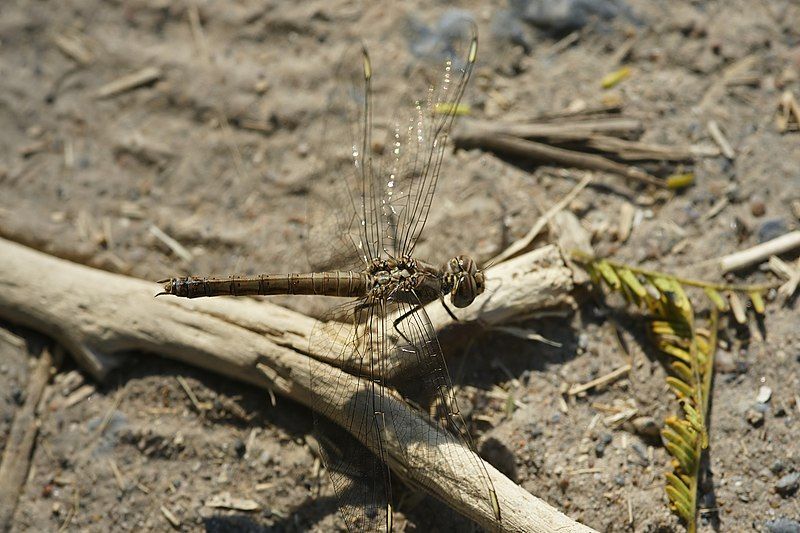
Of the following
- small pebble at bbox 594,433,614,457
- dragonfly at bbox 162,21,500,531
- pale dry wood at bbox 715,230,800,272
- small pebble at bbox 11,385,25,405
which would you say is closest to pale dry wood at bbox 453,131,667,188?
dragonfly at bbox 162,21,500,531

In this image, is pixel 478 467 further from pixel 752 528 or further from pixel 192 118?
pixel 192 118

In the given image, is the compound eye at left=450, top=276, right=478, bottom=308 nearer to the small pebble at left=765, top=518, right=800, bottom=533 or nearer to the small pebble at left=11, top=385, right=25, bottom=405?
the small pebble at left=765, top=518, right=800, bottom=533

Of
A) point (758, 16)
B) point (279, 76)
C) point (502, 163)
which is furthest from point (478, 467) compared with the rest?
point (758, 16)

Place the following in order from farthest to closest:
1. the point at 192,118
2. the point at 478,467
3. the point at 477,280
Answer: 1. the point at 192,118
2. the point at 477,280
3. the point at 478,467

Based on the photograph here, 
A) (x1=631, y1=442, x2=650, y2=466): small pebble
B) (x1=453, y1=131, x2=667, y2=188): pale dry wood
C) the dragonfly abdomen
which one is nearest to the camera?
(x1=631, y1=442, x2=650, y2=466): small pebble

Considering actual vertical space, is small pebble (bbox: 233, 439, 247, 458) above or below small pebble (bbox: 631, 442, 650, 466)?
above

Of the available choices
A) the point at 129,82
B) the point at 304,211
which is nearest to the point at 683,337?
the point at 304,211

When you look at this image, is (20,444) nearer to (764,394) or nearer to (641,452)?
(641,452)
